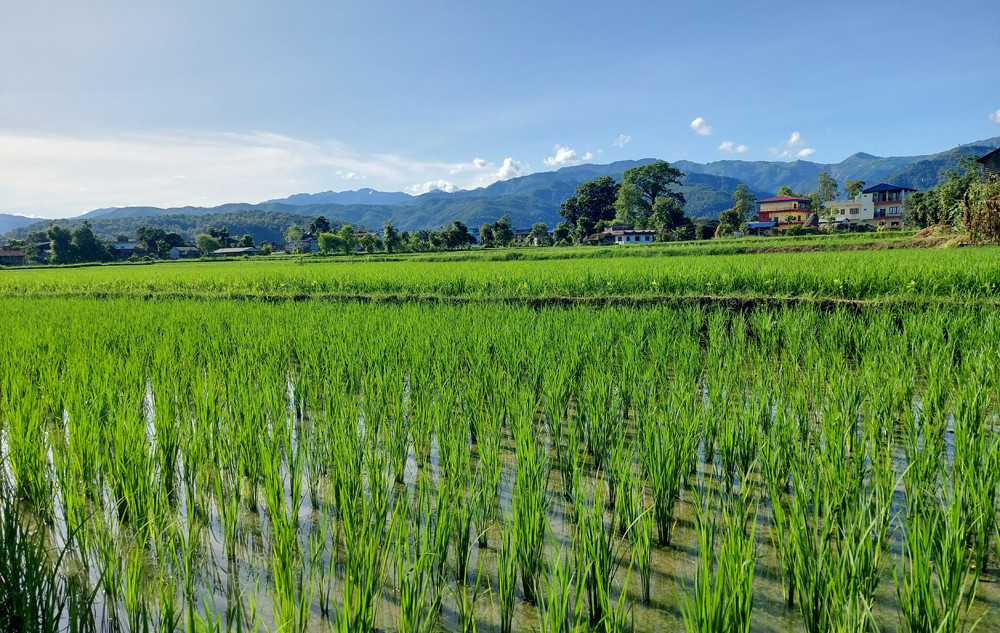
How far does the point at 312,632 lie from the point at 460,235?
44.4m

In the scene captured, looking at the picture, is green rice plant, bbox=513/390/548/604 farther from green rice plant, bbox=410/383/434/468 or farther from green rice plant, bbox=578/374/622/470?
green rice plant, bbox=410/383/434/468

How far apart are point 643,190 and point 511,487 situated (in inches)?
Result: 2895

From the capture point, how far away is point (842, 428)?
8.22 ft

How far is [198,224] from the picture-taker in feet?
446

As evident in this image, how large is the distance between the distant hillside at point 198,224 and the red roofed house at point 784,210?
93.5 metres

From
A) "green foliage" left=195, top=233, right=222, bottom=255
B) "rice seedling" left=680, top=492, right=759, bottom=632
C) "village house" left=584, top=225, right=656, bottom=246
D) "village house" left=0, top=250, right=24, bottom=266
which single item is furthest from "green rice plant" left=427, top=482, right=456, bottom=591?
"green foliage" left=195, top=233, right=222, bottom=255

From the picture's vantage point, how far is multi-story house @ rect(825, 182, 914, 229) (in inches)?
2296

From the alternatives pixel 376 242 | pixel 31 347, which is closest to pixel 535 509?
pixel 31 347

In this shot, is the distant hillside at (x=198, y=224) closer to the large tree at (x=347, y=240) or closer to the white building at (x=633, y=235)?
the large tree at (x=347, y=240)

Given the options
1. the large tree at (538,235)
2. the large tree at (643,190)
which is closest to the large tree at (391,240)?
the large tree at (538,235)

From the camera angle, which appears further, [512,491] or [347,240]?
[347,240]

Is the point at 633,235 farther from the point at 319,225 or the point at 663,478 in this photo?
the point at 663,478

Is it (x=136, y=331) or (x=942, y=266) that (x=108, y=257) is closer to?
(x=136, y=331)

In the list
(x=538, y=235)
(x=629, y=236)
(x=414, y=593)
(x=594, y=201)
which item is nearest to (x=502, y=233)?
(x=538, y=235)
